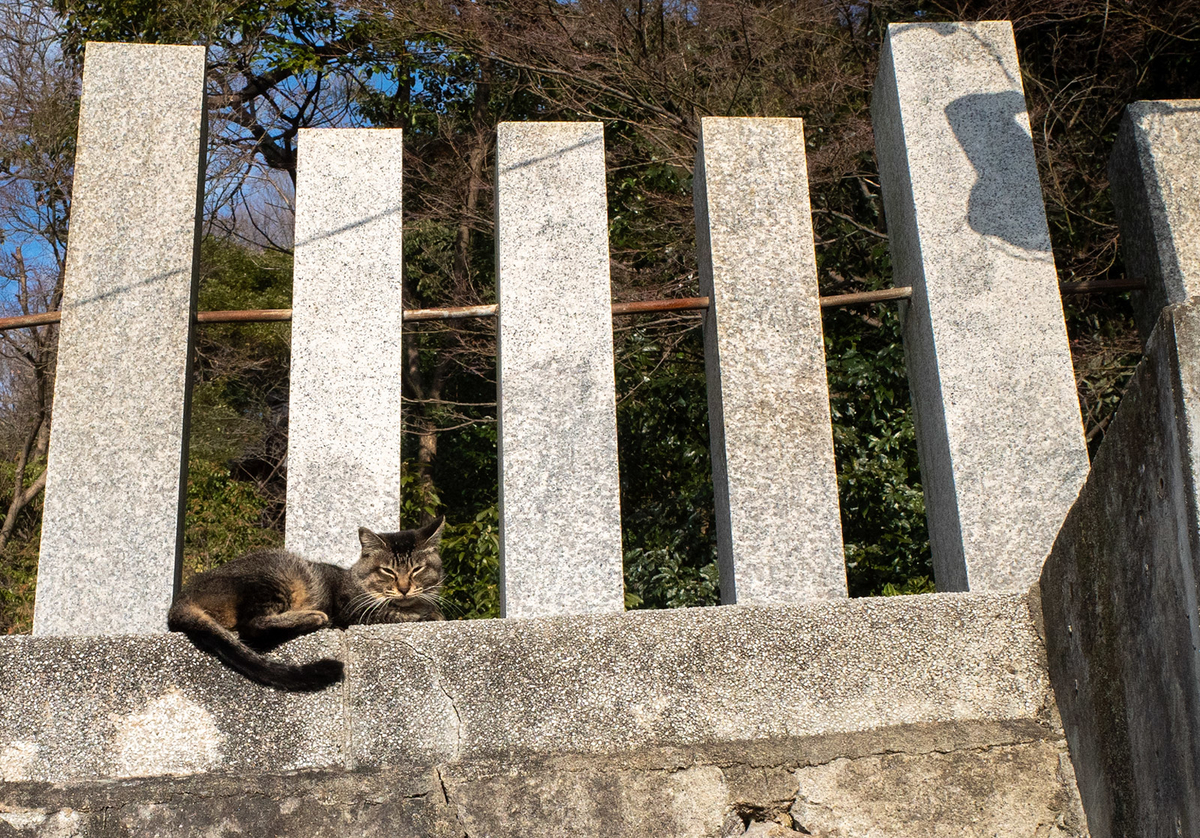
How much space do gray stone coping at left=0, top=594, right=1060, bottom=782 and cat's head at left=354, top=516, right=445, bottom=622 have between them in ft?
2.45

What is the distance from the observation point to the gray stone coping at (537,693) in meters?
2.44

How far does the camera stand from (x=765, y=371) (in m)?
3.28

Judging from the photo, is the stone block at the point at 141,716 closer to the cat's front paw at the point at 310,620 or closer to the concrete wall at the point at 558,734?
the concrete wall at the point at 558,734

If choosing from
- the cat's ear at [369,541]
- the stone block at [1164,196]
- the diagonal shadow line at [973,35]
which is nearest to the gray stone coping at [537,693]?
the cat's ear at [369,541]

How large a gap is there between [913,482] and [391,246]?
4502 mm

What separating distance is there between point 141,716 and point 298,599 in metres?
0.62

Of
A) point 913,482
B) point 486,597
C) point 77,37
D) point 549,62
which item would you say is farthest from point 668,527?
point 77,37

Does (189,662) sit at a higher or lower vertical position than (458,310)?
lower

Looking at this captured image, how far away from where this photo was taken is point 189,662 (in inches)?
98.7

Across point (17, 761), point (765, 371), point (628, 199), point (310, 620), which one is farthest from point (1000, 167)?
point (628, 199)

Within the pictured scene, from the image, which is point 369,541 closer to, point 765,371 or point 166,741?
point 166,741

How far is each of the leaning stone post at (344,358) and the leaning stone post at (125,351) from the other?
0.35 meters

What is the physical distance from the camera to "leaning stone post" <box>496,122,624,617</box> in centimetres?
308

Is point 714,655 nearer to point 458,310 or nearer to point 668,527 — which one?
point 458,310
